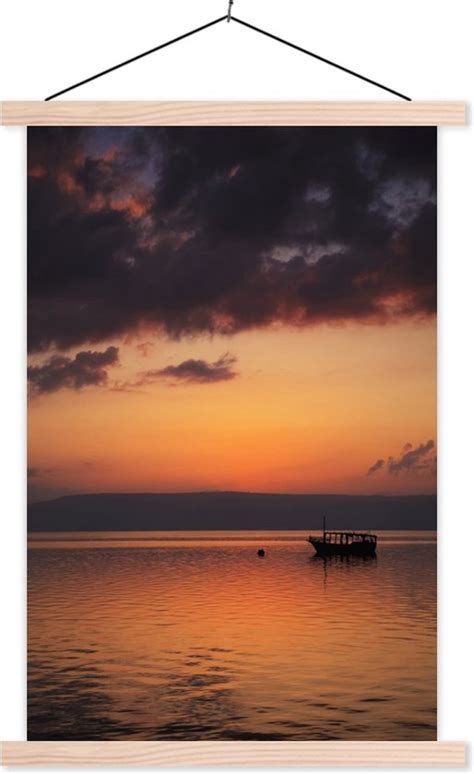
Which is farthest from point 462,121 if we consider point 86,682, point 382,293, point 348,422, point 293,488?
point 86,682

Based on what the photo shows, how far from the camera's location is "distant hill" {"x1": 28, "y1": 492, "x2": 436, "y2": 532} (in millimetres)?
3645

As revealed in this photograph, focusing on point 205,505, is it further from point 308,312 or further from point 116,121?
point 116,121

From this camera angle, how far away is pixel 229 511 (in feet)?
12.7

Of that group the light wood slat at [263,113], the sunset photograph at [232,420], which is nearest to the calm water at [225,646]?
the sunset photograph at [232,420]

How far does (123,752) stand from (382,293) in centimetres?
145

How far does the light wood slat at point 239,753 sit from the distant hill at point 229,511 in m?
0.59

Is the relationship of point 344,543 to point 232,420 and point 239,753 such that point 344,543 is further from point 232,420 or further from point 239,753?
point 239,753

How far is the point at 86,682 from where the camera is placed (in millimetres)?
3514

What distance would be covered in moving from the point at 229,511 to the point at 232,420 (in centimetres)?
28

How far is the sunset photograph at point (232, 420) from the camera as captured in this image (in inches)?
139
